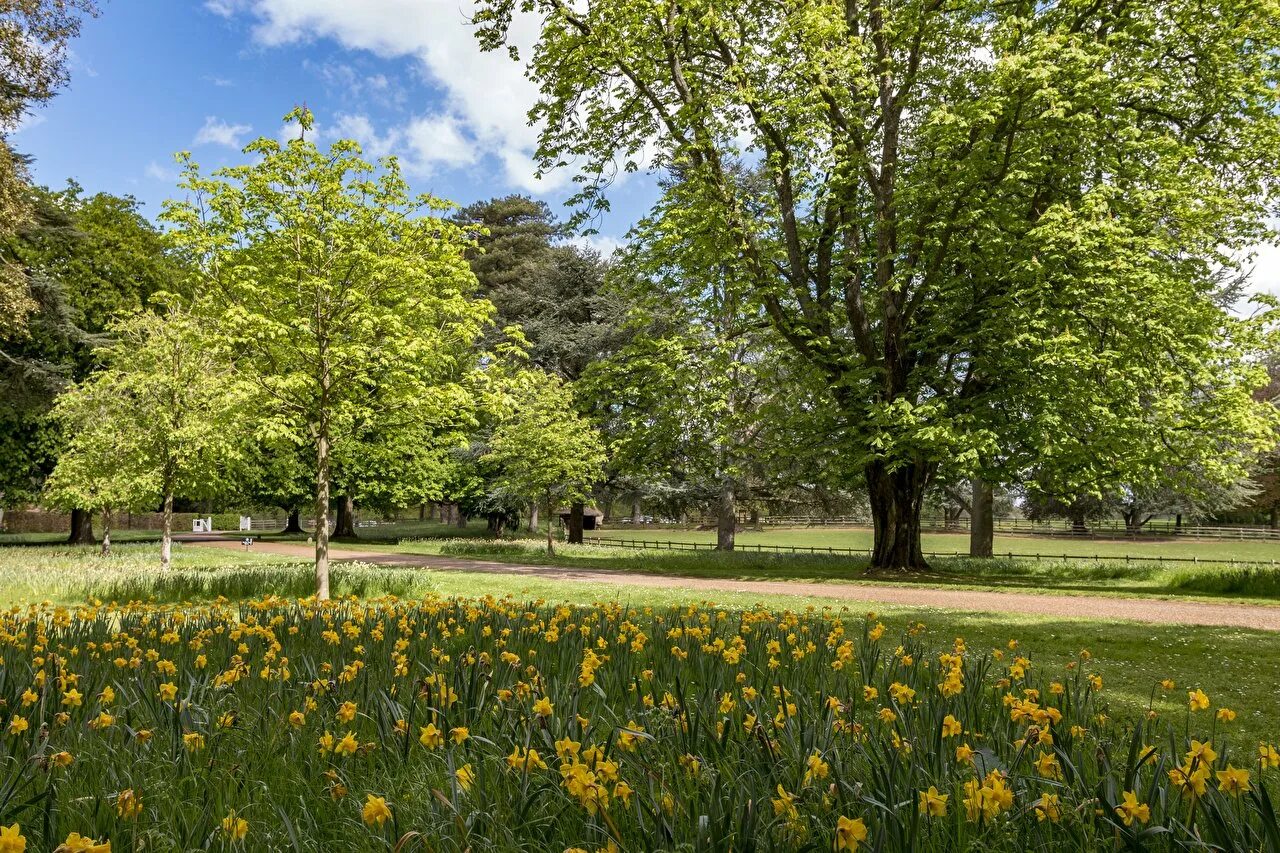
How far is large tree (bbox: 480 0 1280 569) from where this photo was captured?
49.0 feet

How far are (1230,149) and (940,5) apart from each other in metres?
7.18

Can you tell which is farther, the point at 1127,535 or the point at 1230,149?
the point at 1127,535

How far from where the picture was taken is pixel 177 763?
9.36 ft

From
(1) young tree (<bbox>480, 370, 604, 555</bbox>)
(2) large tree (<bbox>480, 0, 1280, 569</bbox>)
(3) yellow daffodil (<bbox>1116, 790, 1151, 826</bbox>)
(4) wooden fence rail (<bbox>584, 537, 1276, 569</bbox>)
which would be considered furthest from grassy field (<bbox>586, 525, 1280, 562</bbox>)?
(3) yellow daffodil (<bbox>1116, 790, 1151, 826</bbox>)

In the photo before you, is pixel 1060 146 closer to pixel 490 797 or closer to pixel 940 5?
pixel 940 5

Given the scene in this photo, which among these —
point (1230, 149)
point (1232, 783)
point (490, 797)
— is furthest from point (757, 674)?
point (1230, 149)

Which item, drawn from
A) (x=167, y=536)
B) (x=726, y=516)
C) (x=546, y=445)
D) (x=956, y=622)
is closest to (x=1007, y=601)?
(x=956, y=622)

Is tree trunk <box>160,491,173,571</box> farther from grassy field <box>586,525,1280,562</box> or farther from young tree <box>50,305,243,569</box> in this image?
grassy field <box>586,525,1280,562</box>

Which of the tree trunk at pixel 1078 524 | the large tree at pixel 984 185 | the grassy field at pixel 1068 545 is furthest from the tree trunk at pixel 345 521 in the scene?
the tree trunk at pixel 1078 524

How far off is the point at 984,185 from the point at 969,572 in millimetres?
9652

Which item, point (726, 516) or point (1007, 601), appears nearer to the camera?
point (1007, 601)

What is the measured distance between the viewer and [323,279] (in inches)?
418

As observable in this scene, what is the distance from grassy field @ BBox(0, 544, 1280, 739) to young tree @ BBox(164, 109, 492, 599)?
1.95 m

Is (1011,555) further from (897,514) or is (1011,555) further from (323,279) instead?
(323,279)
